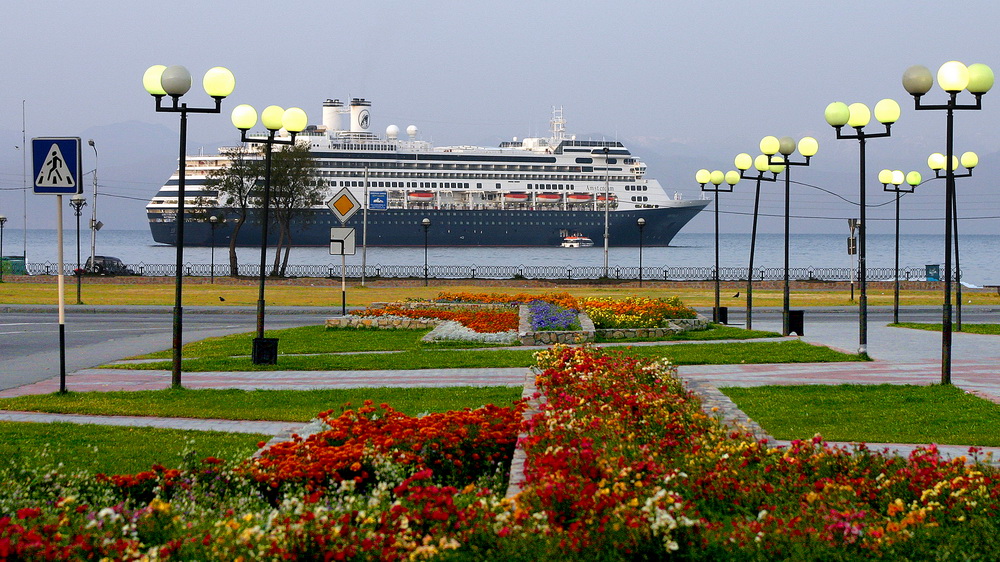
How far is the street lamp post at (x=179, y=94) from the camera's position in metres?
10.7

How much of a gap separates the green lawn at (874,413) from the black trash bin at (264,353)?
6084mm

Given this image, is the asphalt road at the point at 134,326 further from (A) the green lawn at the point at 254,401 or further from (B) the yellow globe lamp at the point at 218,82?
(B) the yellow globe lamp at the point at 218,82

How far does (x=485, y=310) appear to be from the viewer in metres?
21.6

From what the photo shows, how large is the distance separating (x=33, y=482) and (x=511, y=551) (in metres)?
3.24

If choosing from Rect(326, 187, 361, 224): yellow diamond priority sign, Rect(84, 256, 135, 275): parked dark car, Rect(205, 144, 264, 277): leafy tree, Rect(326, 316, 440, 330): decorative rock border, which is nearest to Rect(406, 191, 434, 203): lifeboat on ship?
Rect(205, 144, 264, 277): leafy tree

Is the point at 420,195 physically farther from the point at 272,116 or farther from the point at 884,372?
the point at 884,372

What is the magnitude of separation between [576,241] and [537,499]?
315 ft

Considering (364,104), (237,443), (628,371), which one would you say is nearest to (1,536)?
(237,443)

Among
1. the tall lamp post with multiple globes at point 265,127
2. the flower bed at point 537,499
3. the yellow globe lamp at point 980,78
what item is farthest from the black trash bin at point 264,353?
the yellow globe lamp at point 980,78

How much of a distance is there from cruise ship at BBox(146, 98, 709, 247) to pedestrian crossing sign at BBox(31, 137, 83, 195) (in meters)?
82.2

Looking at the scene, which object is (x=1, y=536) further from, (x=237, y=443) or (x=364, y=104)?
(x=364, y=104)

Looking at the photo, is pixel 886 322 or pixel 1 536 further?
pixel 886 322

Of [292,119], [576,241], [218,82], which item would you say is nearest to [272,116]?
[292,119]

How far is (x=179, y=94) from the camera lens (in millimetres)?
10844
